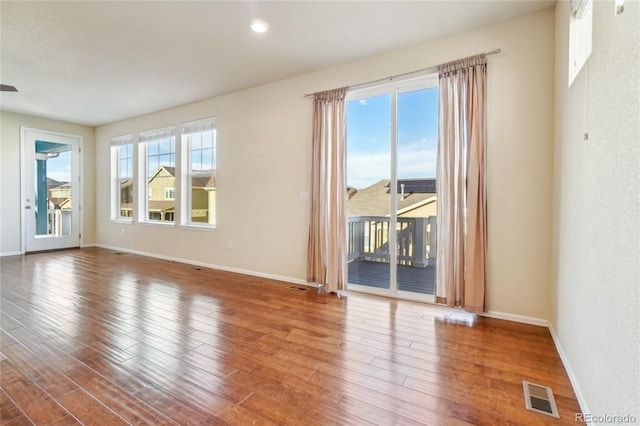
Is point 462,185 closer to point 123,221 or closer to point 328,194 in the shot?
point 328,194

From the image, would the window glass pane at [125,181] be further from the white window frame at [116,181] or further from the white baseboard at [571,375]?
the white baseboard at [571,375]

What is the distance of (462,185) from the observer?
2932 millimetres

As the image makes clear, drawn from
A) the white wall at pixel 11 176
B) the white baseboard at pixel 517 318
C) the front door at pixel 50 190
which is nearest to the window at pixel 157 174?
the front door at pixel 50 190

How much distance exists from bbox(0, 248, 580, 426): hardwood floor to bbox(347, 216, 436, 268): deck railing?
23.7 inches

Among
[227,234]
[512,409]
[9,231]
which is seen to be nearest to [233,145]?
[227,234]

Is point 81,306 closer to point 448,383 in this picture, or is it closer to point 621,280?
point 448,383

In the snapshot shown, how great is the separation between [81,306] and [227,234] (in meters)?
2.08

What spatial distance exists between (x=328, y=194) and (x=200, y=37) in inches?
85.7

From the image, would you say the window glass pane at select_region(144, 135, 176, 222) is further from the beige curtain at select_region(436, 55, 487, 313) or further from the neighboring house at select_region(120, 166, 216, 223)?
the beige curtain at select_region(436, 55, 487, 313)

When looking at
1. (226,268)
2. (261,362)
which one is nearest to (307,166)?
(226,268)

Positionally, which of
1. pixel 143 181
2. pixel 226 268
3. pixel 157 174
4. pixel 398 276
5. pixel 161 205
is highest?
pixel 157 174

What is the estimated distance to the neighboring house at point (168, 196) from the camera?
5254 mm

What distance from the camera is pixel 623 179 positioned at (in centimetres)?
118

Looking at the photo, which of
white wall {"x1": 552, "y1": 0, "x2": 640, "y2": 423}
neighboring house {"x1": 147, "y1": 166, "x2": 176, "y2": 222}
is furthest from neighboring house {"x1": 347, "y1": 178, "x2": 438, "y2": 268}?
neighboring house {"x1": 147, "y1": 166, "x2": 176, "y2": 222}
